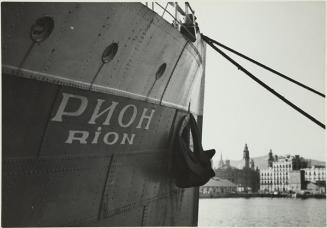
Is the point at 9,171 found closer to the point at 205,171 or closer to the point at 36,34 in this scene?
the point at 36,34

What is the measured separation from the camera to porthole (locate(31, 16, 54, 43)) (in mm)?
3401

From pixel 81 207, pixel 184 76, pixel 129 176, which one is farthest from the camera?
pixel 184 76

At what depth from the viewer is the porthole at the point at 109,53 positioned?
430cm

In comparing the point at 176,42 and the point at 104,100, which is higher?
the point at 176,42

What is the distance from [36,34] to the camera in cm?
344

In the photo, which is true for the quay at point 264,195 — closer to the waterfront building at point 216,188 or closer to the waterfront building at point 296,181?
the waterfront building at point 216,188

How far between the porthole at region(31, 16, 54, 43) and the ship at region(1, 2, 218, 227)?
0.03 feet

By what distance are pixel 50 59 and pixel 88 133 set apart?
44.4 inches

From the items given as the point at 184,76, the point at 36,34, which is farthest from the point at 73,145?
the point at 184,76

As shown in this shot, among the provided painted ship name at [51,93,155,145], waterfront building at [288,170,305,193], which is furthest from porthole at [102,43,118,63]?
waterfront building at [288,170,305,193]

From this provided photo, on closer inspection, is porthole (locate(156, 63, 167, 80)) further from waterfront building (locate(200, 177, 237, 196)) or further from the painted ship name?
waterfront building (locate(200, 177, 237, 196))

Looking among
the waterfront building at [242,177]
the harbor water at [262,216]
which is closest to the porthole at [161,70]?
the harbor water at [262,216]

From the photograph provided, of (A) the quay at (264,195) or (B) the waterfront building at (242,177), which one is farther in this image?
(B) the waterfront building at (242,177)

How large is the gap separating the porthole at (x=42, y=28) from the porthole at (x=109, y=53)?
0.86 m
